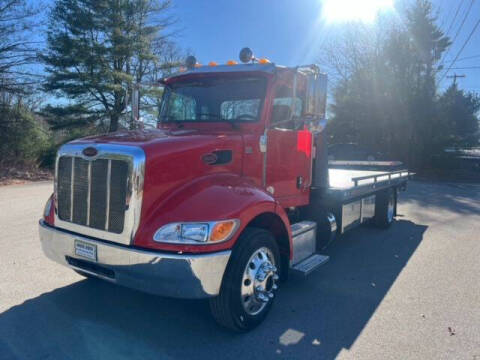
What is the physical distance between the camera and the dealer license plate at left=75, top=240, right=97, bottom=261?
2992mm

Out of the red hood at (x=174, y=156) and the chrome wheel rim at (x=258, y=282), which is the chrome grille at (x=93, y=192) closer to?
the red hood at (x=174, y=156)

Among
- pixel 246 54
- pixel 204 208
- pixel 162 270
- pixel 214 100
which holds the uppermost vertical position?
pixel 246 54

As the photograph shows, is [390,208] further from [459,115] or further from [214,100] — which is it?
[459,115]

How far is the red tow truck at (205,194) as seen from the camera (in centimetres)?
282

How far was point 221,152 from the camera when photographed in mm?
3449

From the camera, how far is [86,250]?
3.04 metres

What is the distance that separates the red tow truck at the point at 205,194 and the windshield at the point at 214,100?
1cm

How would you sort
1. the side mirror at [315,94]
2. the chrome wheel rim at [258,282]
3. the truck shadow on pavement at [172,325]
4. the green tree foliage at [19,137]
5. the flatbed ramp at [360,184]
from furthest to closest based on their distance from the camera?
1. the green tree foliage at [19,137]
2. the flatbed ramp at [360,184]
3. the side mirror at [315,94]
4. the chrome wheel rim at [258,282]
5. the truck shadow on pavement at [172,325]

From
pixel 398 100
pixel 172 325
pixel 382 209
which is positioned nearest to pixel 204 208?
pixel 172 325

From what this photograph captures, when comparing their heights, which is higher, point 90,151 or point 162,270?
point 90,151

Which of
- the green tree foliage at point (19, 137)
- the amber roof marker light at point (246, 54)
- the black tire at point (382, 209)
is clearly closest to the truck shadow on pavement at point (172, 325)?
the amber roof marker light at point (246, 54)

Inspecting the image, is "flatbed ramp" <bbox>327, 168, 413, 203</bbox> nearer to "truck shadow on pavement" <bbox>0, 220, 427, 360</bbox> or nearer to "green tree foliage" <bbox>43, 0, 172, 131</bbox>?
"truck shadow on pavement" <bbox>0, 220, 427, 360</bbox>

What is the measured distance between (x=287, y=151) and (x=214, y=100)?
1.04 meters

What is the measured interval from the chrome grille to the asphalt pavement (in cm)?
96
